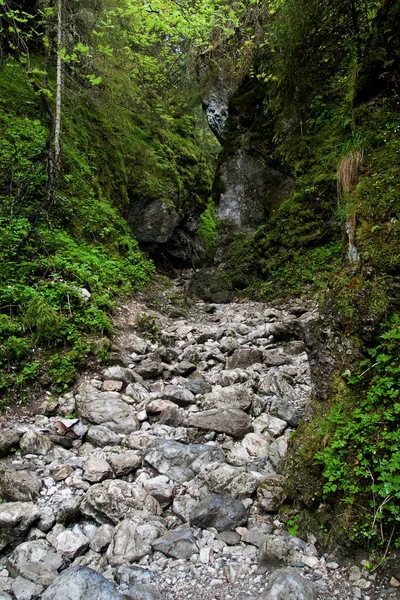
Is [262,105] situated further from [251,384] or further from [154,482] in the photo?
[154,482]

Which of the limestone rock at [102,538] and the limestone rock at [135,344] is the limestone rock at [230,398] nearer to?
the limestone rock at [135,344]

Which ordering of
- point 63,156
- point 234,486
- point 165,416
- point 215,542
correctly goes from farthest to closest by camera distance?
point 63,156
point 165,416
point 234,486
point 215,542

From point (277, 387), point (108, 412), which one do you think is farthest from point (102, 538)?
point (277, 387)

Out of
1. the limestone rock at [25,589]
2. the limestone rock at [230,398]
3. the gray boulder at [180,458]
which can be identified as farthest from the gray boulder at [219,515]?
the limestone rock at [230,398]

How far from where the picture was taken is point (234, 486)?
317 centimetres

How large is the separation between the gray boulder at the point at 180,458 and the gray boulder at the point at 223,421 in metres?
0.36

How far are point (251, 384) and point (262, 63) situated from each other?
1232 centimetres

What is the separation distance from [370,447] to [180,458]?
6.27ft

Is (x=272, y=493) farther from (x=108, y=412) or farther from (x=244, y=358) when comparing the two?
(x=244, y=358)

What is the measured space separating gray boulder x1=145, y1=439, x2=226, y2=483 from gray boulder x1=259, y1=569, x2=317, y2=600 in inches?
56.4

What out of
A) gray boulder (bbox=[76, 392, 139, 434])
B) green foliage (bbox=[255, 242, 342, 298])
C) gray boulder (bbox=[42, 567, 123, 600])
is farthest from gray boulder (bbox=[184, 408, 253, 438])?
green foliage (bbox=[255, 242, 342, 298])

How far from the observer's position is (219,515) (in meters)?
2.84

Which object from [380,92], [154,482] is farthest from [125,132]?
[154,482]

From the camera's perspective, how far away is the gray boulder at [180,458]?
353 centimetres
